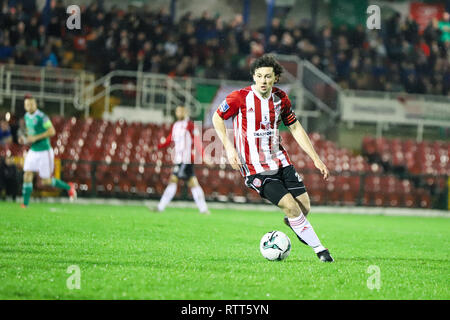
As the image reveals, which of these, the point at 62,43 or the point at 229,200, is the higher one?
the point at 62,43

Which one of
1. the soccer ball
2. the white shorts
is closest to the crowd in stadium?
the white shorts

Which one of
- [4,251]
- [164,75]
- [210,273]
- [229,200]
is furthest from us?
[164,75]

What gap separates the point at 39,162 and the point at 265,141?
7383mm

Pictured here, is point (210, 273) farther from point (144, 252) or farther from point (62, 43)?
point (62, 43)

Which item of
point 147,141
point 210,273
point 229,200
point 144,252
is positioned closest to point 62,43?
point 147,141

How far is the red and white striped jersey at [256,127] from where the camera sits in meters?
7.70

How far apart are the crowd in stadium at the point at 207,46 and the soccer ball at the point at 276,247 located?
605 inches

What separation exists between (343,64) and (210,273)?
19259 mm

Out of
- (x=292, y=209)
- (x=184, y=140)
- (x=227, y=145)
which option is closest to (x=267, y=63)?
(x=227, y=145)

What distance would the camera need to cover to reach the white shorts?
45.6 ft

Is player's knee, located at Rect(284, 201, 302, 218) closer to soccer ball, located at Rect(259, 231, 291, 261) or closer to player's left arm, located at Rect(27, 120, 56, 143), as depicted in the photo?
soccer ball, located at Rect(259, 231, 291, 261)

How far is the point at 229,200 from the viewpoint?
63.2ft

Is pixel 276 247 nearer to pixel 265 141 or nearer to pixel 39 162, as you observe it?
pixel 265 141

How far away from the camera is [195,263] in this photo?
7254mm
